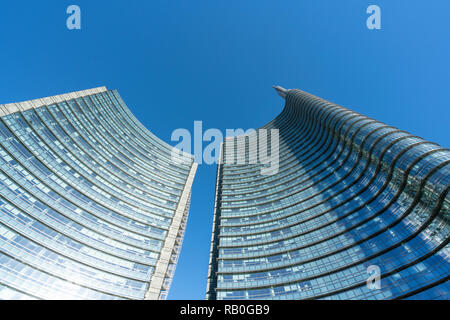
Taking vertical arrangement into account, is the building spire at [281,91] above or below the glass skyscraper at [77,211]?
above

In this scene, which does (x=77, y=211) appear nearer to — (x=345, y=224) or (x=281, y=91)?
(x=345, y=224)

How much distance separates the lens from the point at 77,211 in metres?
44.8

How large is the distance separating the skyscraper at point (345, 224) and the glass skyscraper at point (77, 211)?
49.5 feet

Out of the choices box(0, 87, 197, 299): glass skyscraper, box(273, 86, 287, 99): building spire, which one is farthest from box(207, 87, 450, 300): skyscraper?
box(273, 86, 287, 99): building spire

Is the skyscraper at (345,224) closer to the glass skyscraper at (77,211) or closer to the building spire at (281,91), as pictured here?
the glass skyscraper at (77,211)

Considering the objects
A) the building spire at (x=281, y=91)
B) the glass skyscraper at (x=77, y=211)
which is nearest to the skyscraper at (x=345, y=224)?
the glass skyscraper at (x=77, y=211)

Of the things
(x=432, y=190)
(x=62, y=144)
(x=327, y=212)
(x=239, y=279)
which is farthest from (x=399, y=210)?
(x=62, y=144)

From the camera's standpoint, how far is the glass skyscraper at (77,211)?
34250 millimetres

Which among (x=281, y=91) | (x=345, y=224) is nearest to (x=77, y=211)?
(x=345, y=224)

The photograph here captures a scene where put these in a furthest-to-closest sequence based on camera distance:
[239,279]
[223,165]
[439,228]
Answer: [223,165] → [239,279] → [439,228]

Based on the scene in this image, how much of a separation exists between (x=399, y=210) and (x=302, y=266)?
68.2 ft

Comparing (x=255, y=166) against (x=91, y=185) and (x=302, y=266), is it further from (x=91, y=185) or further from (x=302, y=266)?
(x=91, y=185)

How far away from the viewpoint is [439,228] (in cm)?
3278
